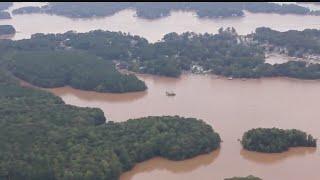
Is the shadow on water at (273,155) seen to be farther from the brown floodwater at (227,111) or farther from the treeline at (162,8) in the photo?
the treeline at (162,8)

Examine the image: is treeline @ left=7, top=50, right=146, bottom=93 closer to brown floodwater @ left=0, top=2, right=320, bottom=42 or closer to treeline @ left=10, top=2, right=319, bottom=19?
brown floodwater @ left=0, top=2, right=320, bottom=42

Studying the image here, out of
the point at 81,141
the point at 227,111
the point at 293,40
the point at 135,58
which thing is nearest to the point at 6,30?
the point at 135,58

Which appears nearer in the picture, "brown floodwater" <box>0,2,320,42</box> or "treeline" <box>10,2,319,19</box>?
"brown floodwater" <box>0,2,320,42</box>

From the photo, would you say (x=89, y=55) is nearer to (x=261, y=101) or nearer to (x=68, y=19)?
Result: (x=261, y=101)

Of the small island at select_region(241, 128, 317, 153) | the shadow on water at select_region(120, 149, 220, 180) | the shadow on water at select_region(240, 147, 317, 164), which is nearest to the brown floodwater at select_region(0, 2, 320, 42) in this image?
the small island at select_region(241, 128, 317, 153)

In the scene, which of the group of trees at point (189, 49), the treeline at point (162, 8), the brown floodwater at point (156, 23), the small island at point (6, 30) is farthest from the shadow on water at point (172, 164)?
the treeline at point (162, 8)

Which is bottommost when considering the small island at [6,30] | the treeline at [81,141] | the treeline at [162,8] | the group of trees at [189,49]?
the small island at [6,30]
